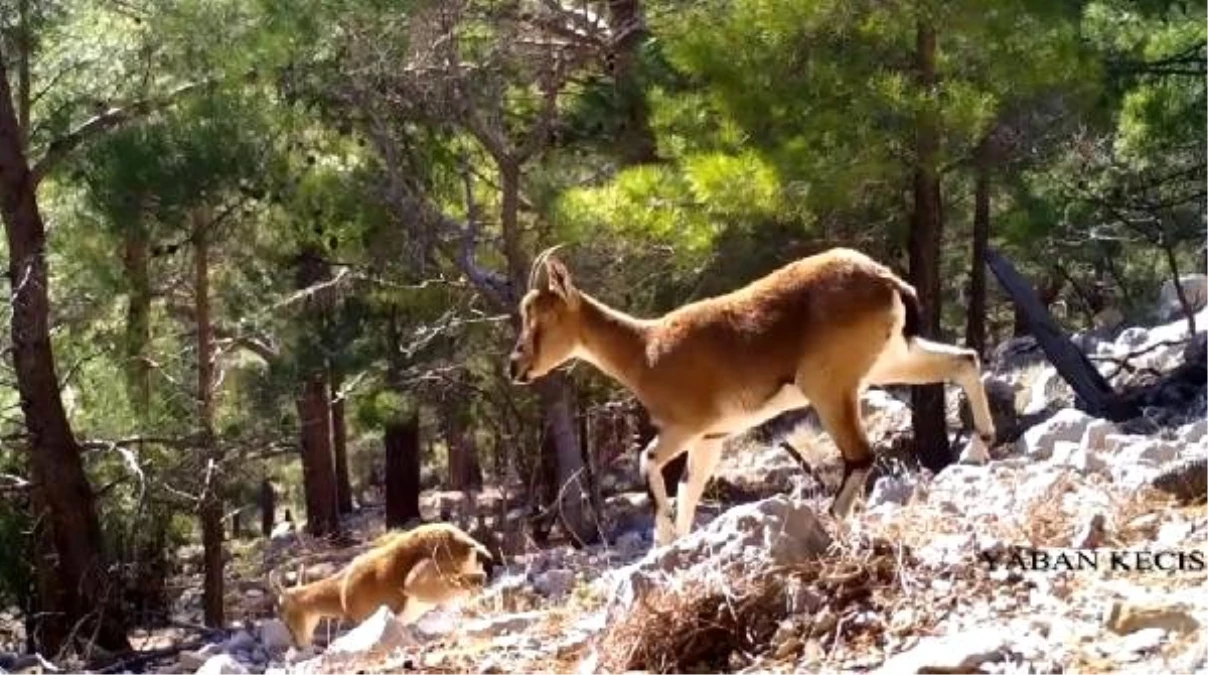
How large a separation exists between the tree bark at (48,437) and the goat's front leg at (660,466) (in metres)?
6.50

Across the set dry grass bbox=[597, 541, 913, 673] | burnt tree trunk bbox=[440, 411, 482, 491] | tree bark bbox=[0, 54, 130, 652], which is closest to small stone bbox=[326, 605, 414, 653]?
dry grass bbox=[597, 541, 913, 673]

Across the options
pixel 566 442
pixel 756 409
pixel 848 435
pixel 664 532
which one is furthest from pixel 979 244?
pixel 664 532

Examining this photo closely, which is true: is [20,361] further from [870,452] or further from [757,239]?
[870,452]

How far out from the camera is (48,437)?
14305 mm

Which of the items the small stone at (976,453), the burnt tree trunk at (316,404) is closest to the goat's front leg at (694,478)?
the small stone at (976,453)

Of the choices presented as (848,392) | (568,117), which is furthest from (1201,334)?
(848,392)

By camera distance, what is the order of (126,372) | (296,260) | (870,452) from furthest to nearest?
(296,260), (126,372), (870,452)

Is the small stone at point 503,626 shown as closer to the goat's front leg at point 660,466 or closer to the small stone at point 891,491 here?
the goat's front leg at point 660,466

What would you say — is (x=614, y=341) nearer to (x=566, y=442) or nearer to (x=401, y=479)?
(x=566, y=442)

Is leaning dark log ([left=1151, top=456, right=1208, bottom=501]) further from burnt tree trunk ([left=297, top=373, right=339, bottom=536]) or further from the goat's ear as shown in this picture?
burnt tree trunk ([left=297, top=373, right=339, bottom=536])

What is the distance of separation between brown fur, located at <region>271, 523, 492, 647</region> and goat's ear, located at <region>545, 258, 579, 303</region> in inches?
86.5

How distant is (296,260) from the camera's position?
18.7 metres

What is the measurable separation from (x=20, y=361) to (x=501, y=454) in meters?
10.9

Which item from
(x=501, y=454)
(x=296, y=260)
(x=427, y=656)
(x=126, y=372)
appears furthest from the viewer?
(x=501, y=454)
